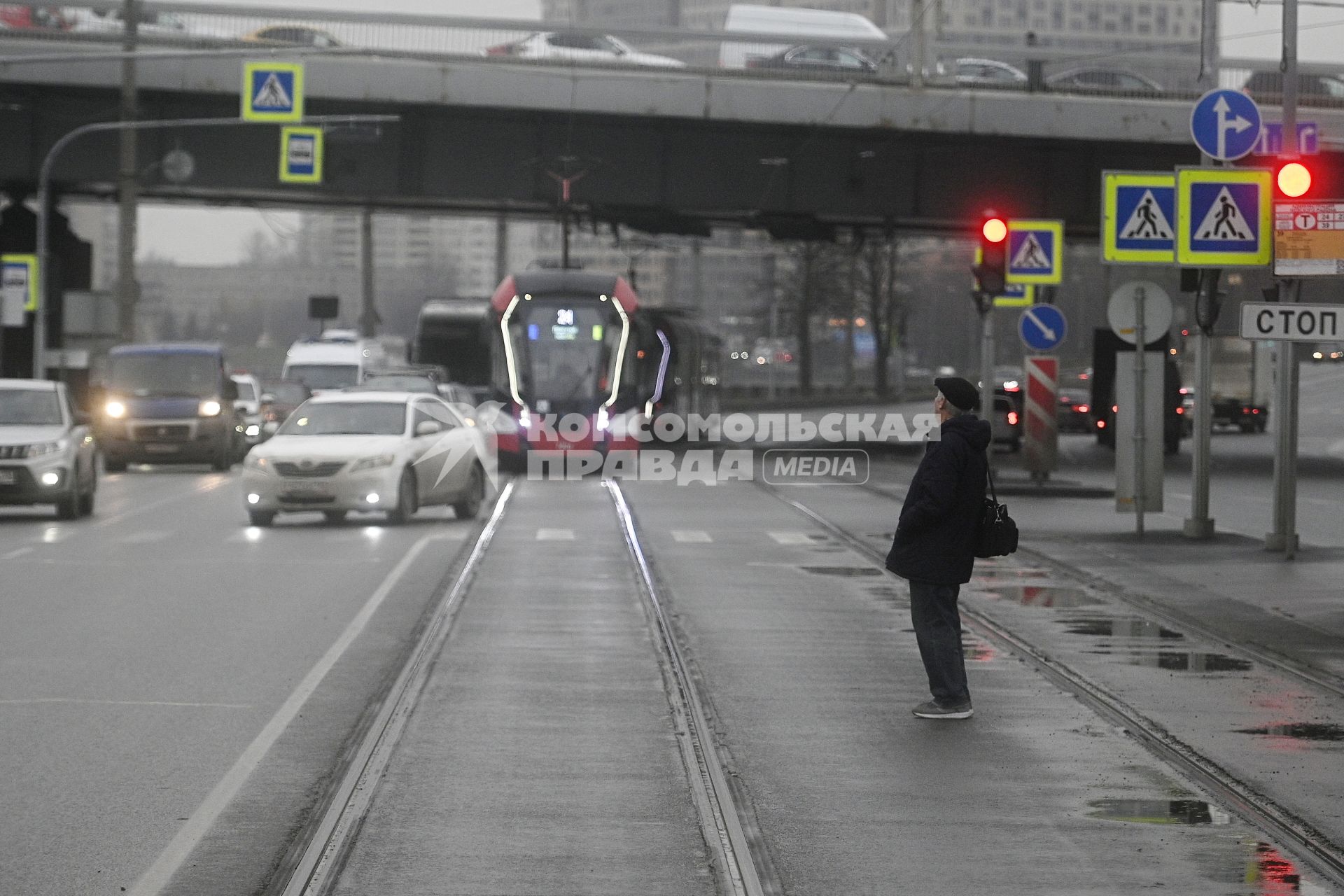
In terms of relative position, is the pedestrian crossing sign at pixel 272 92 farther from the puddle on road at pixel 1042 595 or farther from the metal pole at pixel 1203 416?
the puddle on road at pixel 1042 595

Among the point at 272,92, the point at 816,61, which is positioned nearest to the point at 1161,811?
the point at 272,92

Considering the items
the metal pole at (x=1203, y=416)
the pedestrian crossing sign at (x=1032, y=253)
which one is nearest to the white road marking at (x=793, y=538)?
the metal pole at (x=1203, y=416)

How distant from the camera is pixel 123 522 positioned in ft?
79.3

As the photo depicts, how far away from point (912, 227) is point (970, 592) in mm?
30663

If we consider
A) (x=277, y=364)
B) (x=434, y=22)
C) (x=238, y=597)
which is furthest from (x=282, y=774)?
(x=277, y=364)

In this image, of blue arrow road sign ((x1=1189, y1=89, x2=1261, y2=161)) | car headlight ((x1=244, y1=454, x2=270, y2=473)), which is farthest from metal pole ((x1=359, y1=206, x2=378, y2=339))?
blue arrow road sign ((x1=1189, y1=89, x2=1261, y2=161))

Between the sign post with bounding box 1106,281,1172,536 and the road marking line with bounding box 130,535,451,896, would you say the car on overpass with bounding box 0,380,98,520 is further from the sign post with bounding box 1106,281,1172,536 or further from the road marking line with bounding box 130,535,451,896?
the sign post with bounding box 1106,281,1172,536

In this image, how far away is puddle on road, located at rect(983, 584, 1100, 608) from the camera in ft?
52.1

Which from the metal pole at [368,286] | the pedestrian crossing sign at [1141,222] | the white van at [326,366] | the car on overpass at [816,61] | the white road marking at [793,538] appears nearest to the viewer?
the white road marking at [793,538]

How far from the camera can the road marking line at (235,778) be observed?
6797 mm

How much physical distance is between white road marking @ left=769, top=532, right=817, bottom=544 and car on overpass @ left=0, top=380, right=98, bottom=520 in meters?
7.65

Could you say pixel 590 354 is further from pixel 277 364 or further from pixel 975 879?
pixel 277 364

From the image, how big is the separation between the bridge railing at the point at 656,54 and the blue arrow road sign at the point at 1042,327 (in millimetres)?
8632

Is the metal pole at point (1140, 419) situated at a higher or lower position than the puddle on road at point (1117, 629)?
higher
